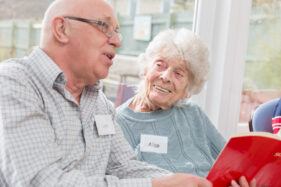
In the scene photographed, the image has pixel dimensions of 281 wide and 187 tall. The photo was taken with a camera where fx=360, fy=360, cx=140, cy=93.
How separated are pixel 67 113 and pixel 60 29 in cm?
36

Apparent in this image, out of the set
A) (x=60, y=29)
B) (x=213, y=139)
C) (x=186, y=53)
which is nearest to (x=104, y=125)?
(x=60, y=29)

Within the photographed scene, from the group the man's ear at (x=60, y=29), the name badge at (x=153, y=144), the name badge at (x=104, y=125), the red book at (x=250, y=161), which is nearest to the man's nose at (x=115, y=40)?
the man's ear at (x=60, y=29)

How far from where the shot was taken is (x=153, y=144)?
2.27 m

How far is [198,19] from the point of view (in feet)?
10.1

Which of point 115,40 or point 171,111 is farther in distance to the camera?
point 171,111

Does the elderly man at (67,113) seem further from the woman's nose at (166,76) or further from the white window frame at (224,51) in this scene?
the white window frame at (224,51)

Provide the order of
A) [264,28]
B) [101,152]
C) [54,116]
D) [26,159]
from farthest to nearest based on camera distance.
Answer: [264,28], [101,152], [54,116], [26,159]

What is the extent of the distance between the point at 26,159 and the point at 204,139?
1466mm

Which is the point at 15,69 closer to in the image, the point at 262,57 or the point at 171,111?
the point at 171,111

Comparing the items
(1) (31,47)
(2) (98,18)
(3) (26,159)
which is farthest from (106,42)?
(1) (31,47)

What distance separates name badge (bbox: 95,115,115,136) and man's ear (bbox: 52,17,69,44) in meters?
0.40

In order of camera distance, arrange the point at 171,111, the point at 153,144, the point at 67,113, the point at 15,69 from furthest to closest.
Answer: the point at 171,111, the point at 153,144, the point at 67,113, the point at 15,69

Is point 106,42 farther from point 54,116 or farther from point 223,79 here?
point 223,79

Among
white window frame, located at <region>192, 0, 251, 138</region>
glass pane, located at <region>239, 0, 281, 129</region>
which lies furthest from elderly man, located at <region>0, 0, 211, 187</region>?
glass pane, located at <region>239, 0, 281, 129</region>
